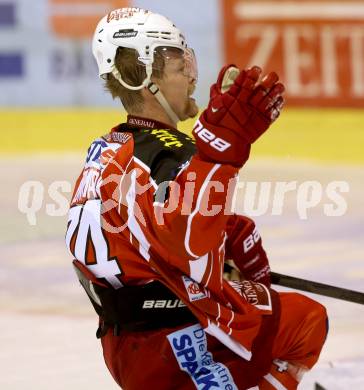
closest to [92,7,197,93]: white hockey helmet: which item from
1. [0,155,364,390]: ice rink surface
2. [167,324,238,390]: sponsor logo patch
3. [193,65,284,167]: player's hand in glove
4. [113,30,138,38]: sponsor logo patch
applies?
[113,30,138,38]: sponsor logo patch

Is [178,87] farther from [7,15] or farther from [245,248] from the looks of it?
[7,15]

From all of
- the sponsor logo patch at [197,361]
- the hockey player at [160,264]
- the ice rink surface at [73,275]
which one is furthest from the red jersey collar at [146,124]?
the ice rink surface at [73,275]

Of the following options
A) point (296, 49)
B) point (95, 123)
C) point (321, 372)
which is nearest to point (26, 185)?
point (95, 123)

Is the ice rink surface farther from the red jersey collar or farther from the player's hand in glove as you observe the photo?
the player's hand in glove

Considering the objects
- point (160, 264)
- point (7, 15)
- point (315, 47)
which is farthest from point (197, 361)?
point (7, 15)

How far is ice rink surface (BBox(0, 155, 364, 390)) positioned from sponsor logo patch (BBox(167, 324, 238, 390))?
0.76 m

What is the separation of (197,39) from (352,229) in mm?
2515

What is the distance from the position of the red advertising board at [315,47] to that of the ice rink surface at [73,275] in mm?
1245

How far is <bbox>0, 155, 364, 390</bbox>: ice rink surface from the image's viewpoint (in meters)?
3.22

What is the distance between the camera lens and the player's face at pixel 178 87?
2305mm

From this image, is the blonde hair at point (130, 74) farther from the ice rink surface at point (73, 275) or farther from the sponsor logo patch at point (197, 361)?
the ice rink surface at point (73, 275)

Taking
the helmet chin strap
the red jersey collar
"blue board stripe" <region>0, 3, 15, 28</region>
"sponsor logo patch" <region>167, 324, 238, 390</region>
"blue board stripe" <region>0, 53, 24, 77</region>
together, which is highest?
"blue board stripe" <region>0, 3, 15, 28</region>

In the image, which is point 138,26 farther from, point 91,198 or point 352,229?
point 352,229

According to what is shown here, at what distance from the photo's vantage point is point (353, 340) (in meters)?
3.43
